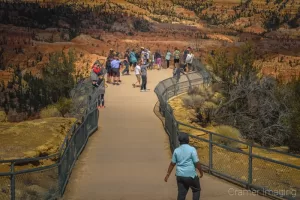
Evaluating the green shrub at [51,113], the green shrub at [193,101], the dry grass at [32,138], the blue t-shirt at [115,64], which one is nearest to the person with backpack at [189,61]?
the blue t-shirt at [115,64]

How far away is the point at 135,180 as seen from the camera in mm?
10992

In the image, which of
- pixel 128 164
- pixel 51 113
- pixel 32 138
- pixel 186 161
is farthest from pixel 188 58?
pixel 186 161

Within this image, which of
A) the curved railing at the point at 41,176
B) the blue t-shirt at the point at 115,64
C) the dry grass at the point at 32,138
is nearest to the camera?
the curved railing at the point at 41,176

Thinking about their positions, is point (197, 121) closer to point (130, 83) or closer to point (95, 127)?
point (95, 127)

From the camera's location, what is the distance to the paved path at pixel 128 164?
1009 cm

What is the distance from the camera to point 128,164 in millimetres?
12312

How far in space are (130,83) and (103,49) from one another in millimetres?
20783

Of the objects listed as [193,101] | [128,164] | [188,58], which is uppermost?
[188,58]

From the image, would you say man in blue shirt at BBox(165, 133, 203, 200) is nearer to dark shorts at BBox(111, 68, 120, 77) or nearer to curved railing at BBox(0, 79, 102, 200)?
curved railing at BBox(0, 79, 102, 200)

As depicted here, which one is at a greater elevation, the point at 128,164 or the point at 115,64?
the point at 115,64

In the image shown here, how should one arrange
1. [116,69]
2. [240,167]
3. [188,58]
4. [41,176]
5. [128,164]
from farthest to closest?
[188,58] → [116,69] → [240,167] → [128,164] → [41,176]

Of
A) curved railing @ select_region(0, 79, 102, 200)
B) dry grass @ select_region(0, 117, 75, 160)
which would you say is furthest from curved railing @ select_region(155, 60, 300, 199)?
dry grass @ select_region(0, 117, 75, 160)

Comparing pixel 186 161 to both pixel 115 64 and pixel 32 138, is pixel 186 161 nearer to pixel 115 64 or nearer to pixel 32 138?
pixel 32 138

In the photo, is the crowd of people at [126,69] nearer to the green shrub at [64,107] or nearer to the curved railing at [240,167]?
the green shrub at [64,107]
